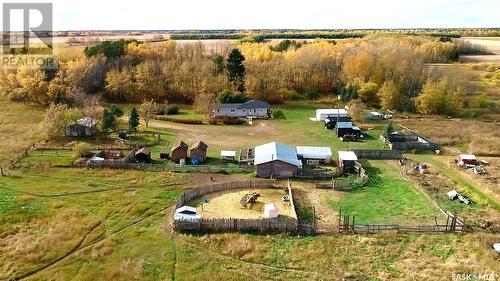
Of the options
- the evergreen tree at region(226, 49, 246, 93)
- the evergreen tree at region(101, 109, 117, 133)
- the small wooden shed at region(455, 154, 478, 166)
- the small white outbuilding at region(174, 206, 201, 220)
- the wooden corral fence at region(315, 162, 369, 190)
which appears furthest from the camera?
the evergreen tree at region(226, 49, 246, 93)

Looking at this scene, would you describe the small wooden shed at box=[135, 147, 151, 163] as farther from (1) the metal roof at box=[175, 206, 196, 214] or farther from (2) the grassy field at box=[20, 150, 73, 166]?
(1) the metal roof at box=[175, 206, 196, 214]

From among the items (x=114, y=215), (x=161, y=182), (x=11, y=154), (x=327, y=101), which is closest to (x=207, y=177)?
(x=161, y=182)

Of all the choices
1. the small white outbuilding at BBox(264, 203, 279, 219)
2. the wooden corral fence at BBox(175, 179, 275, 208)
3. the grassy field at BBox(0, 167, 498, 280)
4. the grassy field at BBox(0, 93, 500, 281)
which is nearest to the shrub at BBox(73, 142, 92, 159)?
the grassy field at BBox(0, 93, 500, 281)

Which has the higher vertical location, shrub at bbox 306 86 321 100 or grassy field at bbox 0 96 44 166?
shrub at bbox 306 86 321 100

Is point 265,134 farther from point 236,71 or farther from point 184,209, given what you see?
point 184,209

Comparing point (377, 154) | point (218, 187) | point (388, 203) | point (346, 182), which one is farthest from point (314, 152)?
point (218, 187)

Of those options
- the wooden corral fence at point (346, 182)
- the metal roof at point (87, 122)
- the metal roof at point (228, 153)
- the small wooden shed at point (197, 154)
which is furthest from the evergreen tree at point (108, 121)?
the wooden corral fence at point (346, 182)

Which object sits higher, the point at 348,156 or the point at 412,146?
the point at 412,146
